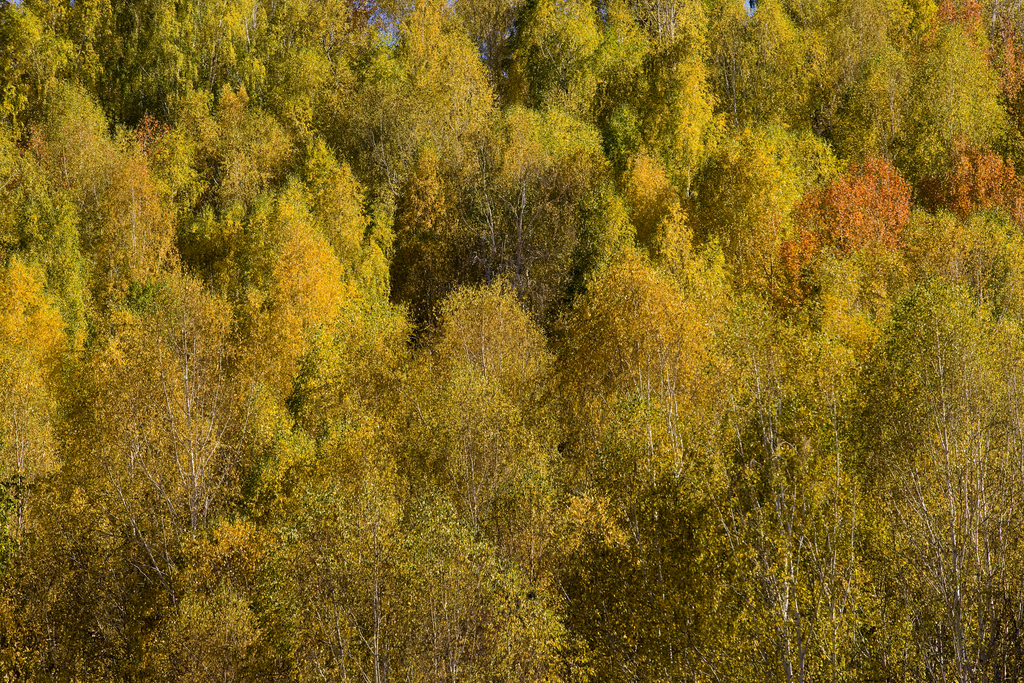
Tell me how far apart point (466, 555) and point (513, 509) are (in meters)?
6.71

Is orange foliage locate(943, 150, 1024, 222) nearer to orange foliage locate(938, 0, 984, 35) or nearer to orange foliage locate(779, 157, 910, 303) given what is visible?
orange foliage locate(779, 157, 910, 303)

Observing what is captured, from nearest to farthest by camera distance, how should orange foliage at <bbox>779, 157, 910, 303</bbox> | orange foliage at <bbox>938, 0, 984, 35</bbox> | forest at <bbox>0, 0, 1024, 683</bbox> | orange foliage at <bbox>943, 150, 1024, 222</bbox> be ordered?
forest at <bbox>0, 0, 1024, 683</bbox> → orange foliage at <bbox>779, 157, 910, 303</bbox> → orange foliage at <bbox>943, 150, 1024, 222</bbox> → orange foliage at <bbox>938, 0, 984, 35</bbox>

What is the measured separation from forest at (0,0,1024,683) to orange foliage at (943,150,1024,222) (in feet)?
0.93

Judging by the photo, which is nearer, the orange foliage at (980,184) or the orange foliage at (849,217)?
the orange foliage at (849,217)

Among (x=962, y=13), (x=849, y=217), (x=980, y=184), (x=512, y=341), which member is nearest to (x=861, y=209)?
(x=849, y=217)

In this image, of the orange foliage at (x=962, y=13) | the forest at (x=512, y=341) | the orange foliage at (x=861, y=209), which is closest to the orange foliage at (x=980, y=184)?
the forest at (x=512, y=341)

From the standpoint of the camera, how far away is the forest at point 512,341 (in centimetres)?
2217

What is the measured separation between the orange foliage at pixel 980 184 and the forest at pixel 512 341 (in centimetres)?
28

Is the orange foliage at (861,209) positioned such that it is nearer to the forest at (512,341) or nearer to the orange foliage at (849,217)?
the orange foliage at (849,217)

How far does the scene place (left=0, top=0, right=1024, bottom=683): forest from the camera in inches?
873

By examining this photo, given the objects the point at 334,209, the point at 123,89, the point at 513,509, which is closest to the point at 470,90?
the point at 334,209

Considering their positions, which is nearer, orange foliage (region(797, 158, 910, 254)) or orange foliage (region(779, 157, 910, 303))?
orange foliage (region(779, 157, 910, 303))

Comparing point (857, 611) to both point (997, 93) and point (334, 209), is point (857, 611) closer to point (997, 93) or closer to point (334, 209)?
point (334, 209)

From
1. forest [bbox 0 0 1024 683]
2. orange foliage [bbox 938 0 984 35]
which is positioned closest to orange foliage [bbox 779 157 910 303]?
forest [bbox 0 0 1024 683]
